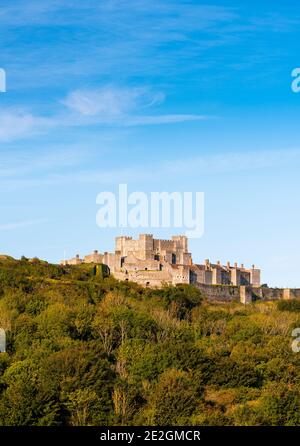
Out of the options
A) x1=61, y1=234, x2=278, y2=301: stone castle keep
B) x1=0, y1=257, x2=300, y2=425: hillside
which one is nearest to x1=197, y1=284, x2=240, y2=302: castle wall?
x1=61, y1=234, x2=278, y2=301: stone castle keep

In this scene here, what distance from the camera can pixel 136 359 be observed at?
53500mm

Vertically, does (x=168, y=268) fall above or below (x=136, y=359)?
above

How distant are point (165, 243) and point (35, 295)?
24700mm

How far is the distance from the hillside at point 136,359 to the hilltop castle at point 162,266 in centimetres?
683

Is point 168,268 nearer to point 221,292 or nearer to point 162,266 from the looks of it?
point 162,266

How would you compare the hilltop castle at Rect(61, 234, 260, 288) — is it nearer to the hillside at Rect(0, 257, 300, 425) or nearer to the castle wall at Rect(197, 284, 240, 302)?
the castle wall at Rect(197, 284, 240, 302)

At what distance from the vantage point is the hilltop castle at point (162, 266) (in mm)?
78750

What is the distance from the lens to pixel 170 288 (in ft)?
239

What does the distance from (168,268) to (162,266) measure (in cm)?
66

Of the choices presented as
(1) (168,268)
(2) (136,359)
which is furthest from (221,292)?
(2) (136,359)

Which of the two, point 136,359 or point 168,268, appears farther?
point 168,268

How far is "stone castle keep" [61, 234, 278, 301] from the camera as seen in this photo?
7875cm

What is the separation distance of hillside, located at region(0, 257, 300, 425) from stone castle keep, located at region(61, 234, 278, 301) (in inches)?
265

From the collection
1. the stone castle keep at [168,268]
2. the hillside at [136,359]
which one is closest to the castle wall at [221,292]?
the stone castle keep at [168,268]
